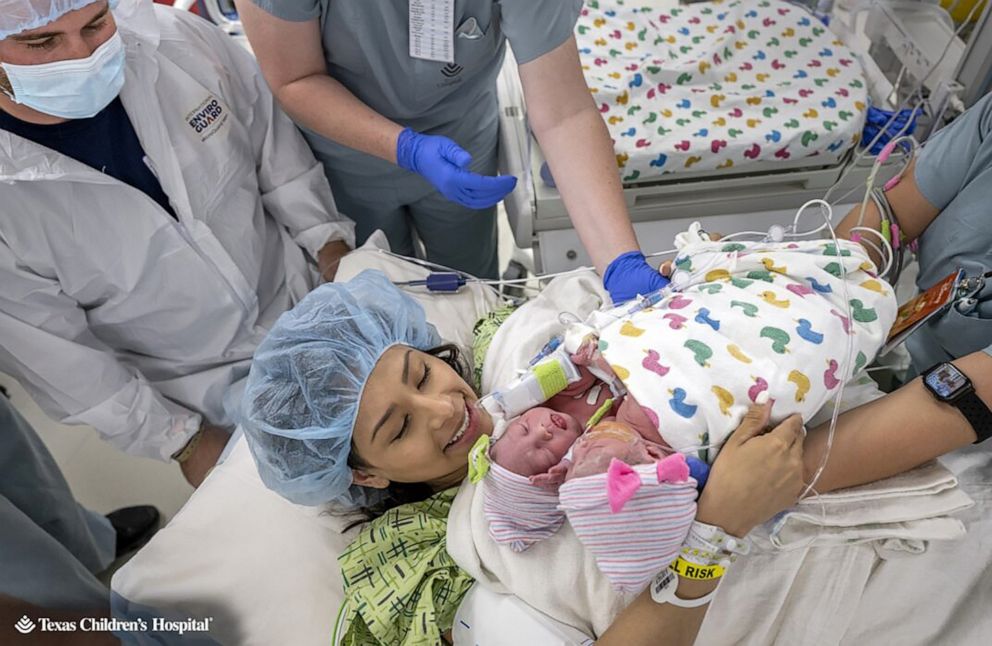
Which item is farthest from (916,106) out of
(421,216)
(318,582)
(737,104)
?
(318,582)

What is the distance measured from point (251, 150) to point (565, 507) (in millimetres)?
1157

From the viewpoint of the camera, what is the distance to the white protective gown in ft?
4.41

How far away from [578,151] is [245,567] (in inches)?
42.8

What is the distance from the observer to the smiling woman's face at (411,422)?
1194mm

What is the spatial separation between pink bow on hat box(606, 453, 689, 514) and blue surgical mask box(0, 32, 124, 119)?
1.14 meters

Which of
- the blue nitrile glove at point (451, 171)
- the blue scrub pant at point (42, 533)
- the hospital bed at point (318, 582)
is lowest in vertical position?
the blue scrub pant at point (42, 533)

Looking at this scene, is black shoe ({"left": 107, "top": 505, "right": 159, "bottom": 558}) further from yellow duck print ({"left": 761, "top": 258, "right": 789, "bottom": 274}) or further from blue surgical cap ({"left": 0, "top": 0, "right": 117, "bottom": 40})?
yellow duck print ({"left": 761, "top": 258, "right": 789, "bottom": 274})

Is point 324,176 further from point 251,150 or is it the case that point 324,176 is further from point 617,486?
point 617,486

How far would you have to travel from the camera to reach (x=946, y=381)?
1031 mm

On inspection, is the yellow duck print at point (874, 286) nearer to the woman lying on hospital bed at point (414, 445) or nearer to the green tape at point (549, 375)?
the woman lying on hospital bed at point (414, 445)

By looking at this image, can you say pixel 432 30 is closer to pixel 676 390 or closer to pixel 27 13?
pixel 27 13

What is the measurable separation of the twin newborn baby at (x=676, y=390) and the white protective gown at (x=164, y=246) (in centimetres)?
80

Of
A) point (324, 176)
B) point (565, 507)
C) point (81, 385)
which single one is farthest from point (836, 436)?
point (81, 385)

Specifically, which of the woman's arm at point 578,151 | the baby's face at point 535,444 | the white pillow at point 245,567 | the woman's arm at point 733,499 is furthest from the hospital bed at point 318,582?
the woman's arm at point 578,151
